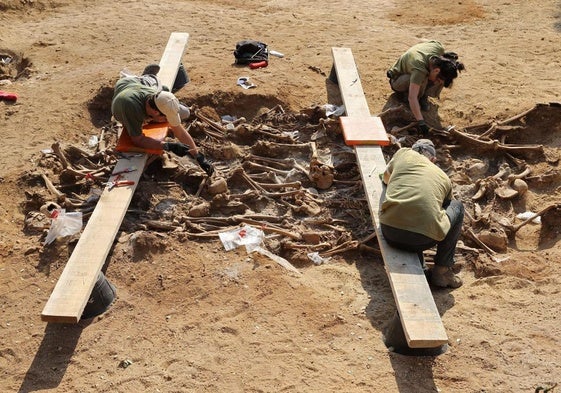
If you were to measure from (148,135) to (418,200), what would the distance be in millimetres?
3033

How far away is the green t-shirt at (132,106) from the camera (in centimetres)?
598

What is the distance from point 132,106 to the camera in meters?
5.97

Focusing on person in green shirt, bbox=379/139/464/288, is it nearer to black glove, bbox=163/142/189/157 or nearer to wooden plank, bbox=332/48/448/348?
wooden plank, bbox=332/48/448/348

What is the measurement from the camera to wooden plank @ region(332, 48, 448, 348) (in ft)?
13.8

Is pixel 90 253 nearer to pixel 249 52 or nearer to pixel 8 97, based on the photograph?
pixel 8 97

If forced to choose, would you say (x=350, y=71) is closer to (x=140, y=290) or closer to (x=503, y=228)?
(x=503, y=228)

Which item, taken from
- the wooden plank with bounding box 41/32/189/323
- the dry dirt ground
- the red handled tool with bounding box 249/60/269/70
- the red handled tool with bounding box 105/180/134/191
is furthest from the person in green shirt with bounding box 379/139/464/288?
the red handled tool with bounding box 249/60/269/70

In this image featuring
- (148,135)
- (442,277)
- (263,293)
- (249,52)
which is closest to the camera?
(263,293)

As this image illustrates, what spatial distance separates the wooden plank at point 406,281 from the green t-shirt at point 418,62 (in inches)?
33.4

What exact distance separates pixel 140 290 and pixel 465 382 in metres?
2.59

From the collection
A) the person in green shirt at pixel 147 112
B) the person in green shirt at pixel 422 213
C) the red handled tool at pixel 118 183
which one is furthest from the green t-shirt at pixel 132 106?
the person in green shirt at pixel 422 213

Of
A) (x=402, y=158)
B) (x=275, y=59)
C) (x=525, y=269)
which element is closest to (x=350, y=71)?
(x=275, y=59)

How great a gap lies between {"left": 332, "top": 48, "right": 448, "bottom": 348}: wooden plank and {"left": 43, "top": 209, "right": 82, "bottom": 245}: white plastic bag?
2.66 meters

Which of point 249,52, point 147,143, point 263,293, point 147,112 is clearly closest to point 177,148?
point 147,143
